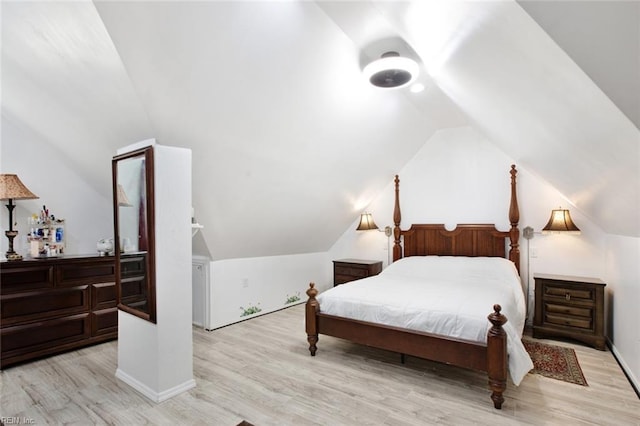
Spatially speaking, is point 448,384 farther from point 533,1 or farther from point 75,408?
point 75,408

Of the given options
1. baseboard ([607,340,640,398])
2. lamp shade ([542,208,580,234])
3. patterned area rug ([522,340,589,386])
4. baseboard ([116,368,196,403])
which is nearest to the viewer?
baseboard ([116,368,196,403])

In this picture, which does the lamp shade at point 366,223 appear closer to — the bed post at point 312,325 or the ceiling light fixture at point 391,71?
the bed post at point 312,325

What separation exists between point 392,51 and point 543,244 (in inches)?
120

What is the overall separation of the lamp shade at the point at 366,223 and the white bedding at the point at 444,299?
1.05 metres

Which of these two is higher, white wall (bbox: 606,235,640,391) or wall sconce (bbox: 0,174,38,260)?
wall sconce (bbox: 0,174,38,260)

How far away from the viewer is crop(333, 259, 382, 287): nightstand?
4.72 meters

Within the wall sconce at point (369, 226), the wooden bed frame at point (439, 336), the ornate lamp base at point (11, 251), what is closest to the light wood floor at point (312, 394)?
the wooden bed frame at point (439, 336)

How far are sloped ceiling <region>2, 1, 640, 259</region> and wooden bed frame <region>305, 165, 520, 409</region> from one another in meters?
1.14

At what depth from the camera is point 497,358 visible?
2115mm

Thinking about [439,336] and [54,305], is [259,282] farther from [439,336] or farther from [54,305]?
[439,336]

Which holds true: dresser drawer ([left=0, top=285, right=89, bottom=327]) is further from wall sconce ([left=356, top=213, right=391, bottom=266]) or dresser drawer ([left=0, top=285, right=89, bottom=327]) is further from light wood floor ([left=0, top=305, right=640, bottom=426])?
wall sconce ([left=356, top=213, right=391, bottom=266])

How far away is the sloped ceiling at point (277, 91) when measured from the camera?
1443mm

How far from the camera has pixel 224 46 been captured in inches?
80.5

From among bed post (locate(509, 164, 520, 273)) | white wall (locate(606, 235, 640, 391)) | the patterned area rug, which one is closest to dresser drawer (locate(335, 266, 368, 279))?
bed post (locate(509, 164, 520, 273))
